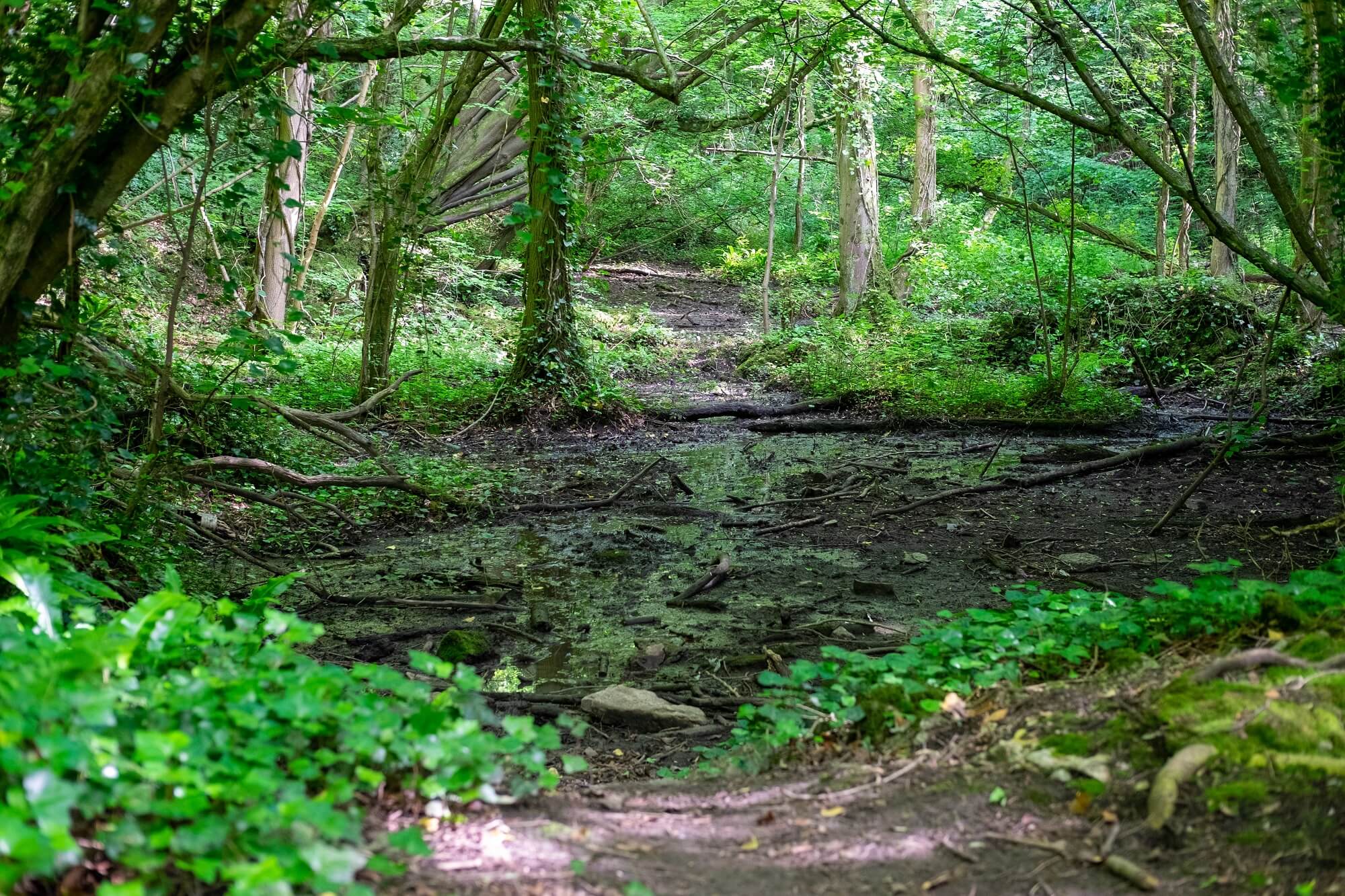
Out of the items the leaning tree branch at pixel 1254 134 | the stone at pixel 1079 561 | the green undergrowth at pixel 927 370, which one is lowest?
the stone at pixel 1079 561

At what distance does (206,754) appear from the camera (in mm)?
2283

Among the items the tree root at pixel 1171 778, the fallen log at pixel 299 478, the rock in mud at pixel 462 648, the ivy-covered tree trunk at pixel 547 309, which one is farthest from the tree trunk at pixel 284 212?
the tree root at pixel 1171 778

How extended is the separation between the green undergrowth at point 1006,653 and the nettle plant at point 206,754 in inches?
40.7

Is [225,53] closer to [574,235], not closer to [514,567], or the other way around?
[514,567]

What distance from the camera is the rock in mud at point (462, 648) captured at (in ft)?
17.2

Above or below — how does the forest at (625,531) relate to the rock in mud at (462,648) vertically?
above

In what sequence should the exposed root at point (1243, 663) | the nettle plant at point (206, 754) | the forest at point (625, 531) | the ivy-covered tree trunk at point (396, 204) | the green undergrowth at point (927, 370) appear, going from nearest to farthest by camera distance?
1. the nettle plant at point (206, 754)
2. the forest at point (625, 531)
3. the exposed root at point (1243, 663)
4. the ivy-covered tree trunk at point (396, 204)
5. the green undergrowth at point (927, 370)

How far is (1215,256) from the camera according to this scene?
18250 millimetres

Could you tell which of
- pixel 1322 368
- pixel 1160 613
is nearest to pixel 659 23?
pixel 1322 368

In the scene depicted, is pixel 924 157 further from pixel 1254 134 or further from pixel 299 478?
pixel 299 478

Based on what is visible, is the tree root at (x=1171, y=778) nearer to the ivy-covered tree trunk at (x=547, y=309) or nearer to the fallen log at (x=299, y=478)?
the fallen log at (x=299, y=478)

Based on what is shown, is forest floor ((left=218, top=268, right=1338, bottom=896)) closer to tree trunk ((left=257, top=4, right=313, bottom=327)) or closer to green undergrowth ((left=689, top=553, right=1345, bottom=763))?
green undergrowth ((left=689, top=553, right=1345, bottom=763))

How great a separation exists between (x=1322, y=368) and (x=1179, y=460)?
10.1 ft

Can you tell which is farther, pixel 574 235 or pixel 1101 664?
pixel 574 235
